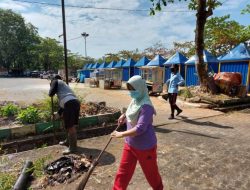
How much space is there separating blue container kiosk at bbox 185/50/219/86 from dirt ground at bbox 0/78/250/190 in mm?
9730

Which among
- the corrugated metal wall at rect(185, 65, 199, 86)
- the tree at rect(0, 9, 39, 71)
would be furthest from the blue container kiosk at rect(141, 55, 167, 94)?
the tree at rect(0, 9, 39, 71)

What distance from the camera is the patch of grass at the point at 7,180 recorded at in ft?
11.3

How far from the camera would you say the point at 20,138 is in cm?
546

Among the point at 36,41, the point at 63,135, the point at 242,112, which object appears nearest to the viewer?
the point at 63,135

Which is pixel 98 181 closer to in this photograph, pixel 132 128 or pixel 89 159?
pixel 89 159

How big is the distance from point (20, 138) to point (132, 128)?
360 centimetres

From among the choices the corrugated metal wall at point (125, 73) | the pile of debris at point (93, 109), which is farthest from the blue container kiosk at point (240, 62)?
the corrugated metal wall at point (125, 73)

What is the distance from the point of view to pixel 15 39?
56.5 meters

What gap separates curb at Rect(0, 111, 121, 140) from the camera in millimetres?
5359

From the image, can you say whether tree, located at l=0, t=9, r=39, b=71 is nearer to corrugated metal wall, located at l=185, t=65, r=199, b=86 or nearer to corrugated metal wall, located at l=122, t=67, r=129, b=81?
corrugated metal wall, located at l=122, t=67, r=129, b=81

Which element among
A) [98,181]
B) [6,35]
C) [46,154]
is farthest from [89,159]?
[6,35]

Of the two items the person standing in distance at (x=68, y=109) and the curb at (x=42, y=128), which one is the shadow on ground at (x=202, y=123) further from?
the person standing in distance at (x=68, y=109)

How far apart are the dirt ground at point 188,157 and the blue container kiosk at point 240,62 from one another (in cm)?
708

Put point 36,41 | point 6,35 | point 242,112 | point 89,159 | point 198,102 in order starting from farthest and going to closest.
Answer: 1. point 36,41
2. point 6,35
3. point 198,102
4. point 242,112
5. point 89,159
